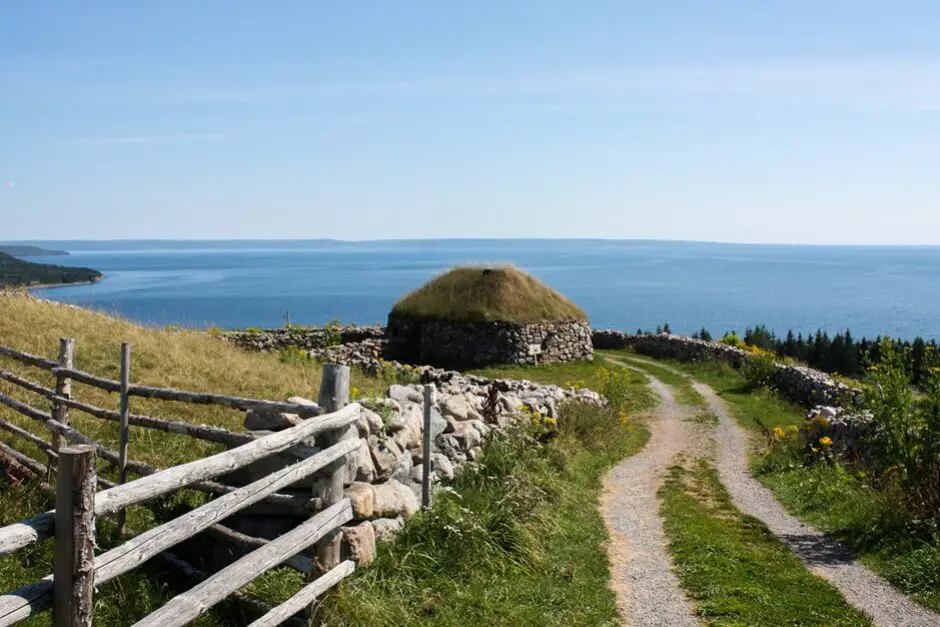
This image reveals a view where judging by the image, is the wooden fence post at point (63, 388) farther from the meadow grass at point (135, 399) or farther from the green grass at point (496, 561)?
the green grass at point (496, 561)

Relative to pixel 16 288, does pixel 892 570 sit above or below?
below

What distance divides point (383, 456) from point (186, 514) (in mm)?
3621

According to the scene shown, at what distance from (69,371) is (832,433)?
13878 millimetres

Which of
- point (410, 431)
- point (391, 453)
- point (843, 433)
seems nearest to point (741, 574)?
point (410, 431)

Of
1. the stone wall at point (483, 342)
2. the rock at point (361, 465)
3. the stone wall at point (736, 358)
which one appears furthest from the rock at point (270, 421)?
the stone wall at point (483, 342)

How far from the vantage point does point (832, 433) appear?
51.5 ft

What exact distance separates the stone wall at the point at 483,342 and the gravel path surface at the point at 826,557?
47.3 ft

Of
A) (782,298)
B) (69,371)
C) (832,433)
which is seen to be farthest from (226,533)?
(782,298)

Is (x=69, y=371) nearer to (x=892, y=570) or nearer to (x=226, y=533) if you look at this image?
(x=226, y=533)

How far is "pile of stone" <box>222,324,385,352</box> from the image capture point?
30562mm

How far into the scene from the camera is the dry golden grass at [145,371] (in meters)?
10.4

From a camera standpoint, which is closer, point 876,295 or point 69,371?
point 69,371

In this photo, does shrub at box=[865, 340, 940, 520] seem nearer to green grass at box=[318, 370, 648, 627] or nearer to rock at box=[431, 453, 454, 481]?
green grass at box=[318, 370, 648, 627]

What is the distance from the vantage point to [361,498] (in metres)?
7.15
